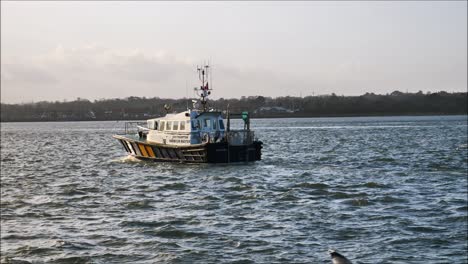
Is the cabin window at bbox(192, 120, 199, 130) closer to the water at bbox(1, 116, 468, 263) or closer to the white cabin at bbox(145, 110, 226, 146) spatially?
the white cabin at bbox(145, 110, 226, 146)

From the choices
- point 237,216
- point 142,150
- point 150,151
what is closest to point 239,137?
point 150,151

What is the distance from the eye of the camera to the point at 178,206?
24594 mm

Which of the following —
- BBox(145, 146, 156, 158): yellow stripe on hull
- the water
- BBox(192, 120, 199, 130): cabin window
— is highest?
BBox(192, 120, 199, 130): cabin window

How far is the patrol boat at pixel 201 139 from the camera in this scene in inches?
1570

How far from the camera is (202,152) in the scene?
39.6 m

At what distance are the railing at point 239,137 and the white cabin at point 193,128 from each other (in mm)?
521

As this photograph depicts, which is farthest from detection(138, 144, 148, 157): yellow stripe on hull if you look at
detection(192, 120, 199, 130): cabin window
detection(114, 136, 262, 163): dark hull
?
detection(192, 120, 199, 130): cabin window

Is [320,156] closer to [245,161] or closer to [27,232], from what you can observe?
[245,161]

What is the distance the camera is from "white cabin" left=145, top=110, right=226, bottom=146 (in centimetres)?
4053

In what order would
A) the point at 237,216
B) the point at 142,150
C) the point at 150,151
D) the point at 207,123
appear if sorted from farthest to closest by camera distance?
the point at 142,150, the point at 150,151, the point at 207,123, the point at 237,216

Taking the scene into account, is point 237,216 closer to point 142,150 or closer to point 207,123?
point 207,123

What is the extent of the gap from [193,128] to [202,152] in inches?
73.5

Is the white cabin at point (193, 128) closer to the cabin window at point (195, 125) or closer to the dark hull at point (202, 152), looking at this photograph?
the cabin window at point (195, 125)

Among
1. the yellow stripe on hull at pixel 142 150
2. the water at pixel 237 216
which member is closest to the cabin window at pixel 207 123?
the water at pixel 237 216
